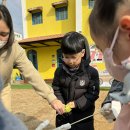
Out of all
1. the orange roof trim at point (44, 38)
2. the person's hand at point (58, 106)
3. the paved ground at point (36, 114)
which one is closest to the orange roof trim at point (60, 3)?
the orange roof trim at point (44, 38)

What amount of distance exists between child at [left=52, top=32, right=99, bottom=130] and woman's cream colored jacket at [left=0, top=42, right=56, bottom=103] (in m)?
0.14

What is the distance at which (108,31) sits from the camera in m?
0.71

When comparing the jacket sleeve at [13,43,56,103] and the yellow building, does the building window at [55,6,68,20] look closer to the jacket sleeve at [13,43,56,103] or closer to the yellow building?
the yellow building

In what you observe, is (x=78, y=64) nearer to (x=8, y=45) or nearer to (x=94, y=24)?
(x=8, y=45)

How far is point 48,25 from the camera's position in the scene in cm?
1206

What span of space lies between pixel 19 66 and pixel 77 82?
45 cm

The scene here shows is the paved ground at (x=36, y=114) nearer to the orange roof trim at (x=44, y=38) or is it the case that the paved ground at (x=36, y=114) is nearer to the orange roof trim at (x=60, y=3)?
the orange roof trim at (x=44, y=38)

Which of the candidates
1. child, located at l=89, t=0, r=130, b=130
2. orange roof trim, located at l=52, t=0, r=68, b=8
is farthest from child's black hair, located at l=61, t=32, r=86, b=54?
orange roof trim, located at l=52, t=0, r=68, b=8

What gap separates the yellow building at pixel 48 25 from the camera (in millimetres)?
11005

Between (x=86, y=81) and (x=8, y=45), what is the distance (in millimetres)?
625

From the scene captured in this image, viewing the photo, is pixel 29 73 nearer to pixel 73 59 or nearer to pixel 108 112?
pixel 73 59

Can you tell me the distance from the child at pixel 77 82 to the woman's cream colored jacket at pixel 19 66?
138 millimetres

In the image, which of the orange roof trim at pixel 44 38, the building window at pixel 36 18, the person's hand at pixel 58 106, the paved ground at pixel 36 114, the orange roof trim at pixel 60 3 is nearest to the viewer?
the person's hand at pixel 58 106

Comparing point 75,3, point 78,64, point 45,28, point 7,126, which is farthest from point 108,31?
point 45,28
